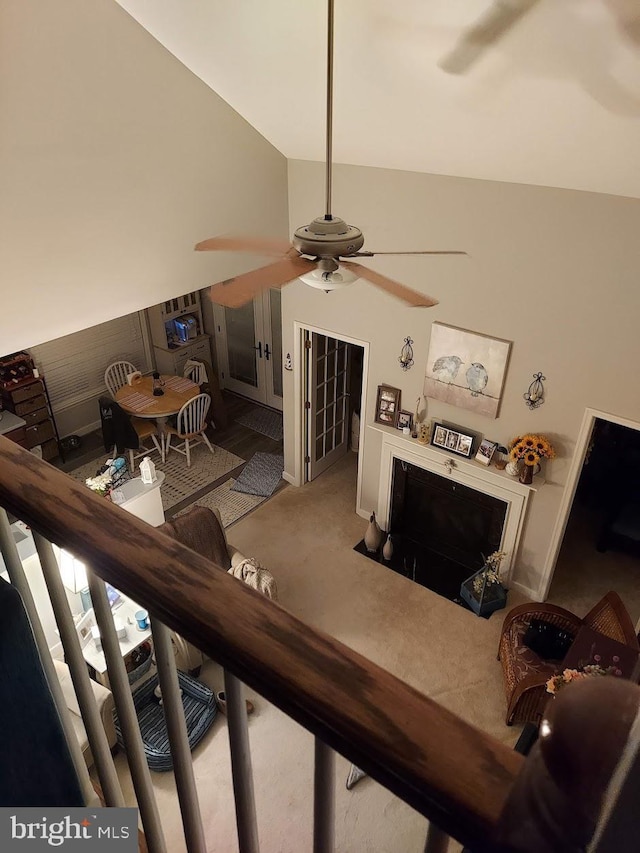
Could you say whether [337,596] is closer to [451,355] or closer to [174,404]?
[451,355]

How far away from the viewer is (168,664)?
0.65 metres

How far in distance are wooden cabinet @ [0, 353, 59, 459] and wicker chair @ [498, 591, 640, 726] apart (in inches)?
201

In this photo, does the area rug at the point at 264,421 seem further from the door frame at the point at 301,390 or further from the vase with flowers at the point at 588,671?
the vase with flowers at the point at 588,671

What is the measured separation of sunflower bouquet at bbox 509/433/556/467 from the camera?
4664 mm

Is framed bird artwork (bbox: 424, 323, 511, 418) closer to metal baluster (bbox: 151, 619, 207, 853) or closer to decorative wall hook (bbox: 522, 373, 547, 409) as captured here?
decorative wall hook (bbox: 522, 373, 547, 409)

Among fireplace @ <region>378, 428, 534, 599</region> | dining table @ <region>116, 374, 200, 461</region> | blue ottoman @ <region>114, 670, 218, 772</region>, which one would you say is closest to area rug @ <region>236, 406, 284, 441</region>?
dining table @ <region>116, 374, 200, 461</region>

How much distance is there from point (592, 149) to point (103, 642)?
3566 mm

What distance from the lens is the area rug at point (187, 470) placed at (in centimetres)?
664

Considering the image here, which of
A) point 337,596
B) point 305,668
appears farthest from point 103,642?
point 337,596

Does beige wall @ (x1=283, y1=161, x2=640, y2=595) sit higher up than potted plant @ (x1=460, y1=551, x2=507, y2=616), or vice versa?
beige wall @ (x1=283, y1=161, x2=640, y2=595)

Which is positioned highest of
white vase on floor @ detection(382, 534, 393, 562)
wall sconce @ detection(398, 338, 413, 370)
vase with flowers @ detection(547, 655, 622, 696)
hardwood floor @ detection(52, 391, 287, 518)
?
wall sconce @ detection(398, 338, 413, 370)

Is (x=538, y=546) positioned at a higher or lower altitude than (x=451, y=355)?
lower

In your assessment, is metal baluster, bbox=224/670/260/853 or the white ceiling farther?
the white ceiling

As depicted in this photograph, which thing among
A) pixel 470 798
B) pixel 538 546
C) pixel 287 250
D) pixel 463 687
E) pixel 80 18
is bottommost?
pixel 463 687
